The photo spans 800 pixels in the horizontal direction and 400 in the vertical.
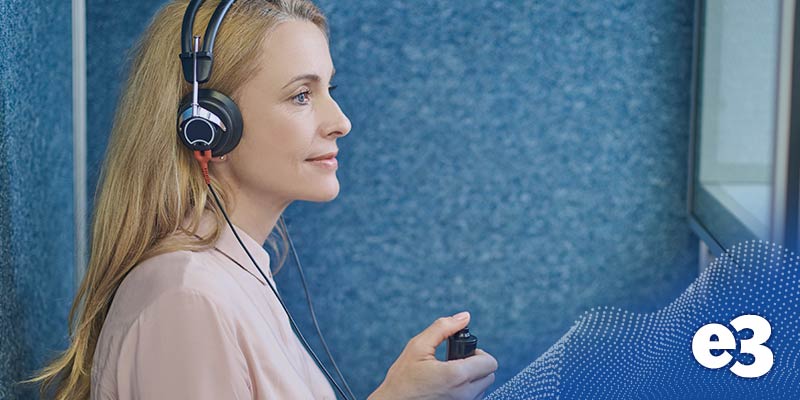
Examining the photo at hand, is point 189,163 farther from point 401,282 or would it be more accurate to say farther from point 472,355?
point 401,282

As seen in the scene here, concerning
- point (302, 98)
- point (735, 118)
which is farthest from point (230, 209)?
point (735, 118)

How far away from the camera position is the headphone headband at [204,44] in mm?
791

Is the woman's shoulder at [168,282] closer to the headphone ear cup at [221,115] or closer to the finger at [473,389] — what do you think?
the headphone ear cup at [221,115]

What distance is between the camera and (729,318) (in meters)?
1.00

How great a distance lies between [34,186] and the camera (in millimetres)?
1025

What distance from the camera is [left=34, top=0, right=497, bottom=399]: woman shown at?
761 millimetres

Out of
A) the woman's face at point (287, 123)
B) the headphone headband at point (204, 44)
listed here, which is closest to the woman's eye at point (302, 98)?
the woman's face at point (287, 123)

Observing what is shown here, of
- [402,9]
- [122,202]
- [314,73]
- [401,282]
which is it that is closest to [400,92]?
[402,9]

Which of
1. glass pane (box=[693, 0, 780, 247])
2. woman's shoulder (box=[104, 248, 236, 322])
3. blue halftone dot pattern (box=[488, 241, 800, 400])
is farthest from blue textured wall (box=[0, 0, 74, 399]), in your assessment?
glass pane (box=[693, 0, 780, 247])

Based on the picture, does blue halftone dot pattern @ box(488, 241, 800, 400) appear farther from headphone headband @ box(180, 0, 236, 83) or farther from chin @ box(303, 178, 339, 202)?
headphone headband @ box(180, 0, 236, 83)

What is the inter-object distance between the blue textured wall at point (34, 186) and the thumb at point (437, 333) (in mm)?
443

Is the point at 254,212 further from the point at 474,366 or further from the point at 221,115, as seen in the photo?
the point at 474,366

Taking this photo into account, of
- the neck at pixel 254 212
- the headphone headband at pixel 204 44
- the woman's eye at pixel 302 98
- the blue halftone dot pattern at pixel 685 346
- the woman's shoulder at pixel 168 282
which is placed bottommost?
the blue halftone dot pattern at pixel 685 346

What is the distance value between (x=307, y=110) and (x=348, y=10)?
437 millimetres
